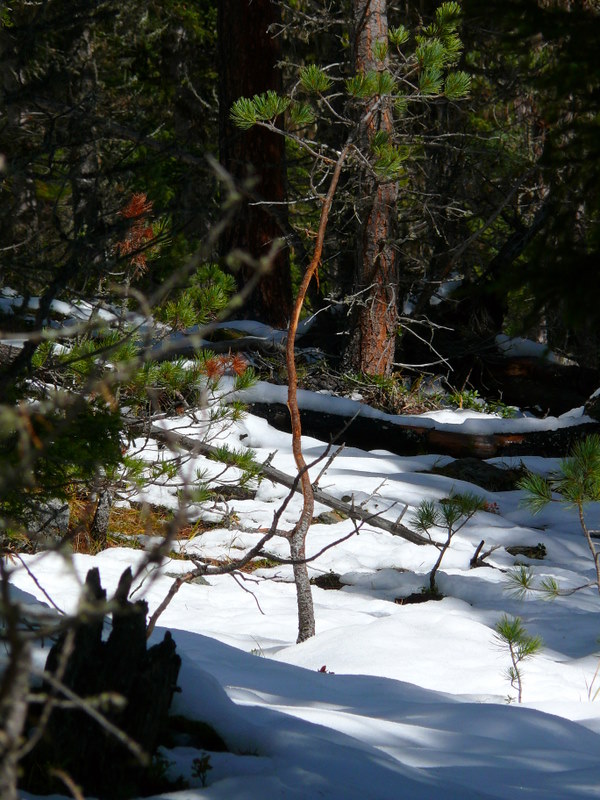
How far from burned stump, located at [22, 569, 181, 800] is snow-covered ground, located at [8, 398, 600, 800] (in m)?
0.14

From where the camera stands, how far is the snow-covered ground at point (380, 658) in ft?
7.06

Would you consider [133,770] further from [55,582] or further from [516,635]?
[55,582]

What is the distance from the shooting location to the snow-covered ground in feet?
7.06

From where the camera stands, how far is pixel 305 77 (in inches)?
228

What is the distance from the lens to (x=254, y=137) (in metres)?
9.26

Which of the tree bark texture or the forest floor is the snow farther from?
the tree bark texture

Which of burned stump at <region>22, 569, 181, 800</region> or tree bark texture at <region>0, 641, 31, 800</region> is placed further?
burned stump at <region>22, 569, 181, 800</region>

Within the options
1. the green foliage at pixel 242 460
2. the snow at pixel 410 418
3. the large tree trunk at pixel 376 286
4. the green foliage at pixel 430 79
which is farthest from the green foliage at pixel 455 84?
the green foliage at pixel 242 460

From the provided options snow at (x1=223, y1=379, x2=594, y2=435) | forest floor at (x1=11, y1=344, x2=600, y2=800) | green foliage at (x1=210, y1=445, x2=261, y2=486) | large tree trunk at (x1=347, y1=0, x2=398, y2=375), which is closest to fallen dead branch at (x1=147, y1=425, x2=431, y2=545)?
forest floor at (x1=11, y1=344, x2=600, y2=800)

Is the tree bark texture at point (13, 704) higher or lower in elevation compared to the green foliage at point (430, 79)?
lower

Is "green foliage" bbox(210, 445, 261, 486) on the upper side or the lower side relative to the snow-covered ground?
upper

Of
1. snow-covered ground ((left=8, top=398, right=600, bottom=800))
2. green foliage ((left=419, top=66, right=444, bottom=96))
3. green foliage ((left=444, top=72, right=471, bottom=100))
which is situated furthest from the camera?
green foliage ((left=444, top=72, right=471, bottom=100))

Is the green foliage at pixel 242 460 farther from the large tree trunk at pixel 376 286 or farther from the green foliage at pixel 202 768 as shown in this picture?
the large tree trunk at pixel 376 286

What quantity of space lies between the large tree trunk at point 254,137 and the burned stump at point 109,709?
7.45 meters
